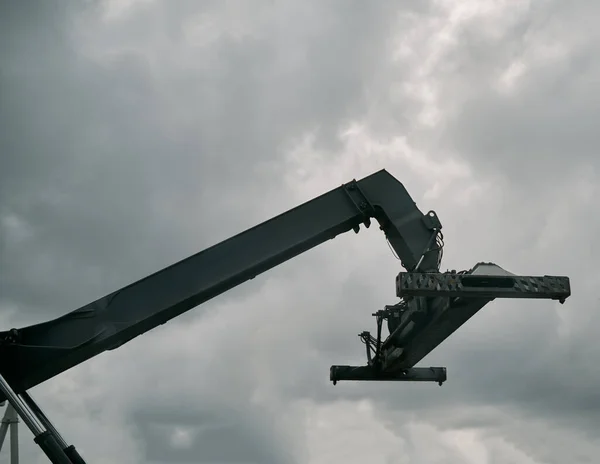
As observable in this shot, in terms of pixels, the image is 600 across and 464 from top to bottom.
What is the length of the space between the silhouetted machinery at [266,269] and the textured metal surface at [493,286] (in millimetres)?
15

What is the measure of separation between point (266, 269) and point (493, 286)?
362 cm

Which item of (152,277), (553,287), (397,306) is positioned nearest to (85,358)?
(152,277)

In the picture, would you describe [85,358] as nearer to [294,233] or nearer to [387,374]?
[294,233]

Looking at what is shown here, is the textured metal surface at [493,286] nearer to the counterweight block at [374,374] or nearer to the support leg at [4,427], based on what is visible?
the counterweight block at [374,374]

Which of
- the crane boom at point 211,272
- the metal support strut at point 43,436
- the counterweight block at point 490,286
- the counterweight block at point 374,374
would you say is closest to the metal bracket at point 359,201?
the crane boom at point 211,272

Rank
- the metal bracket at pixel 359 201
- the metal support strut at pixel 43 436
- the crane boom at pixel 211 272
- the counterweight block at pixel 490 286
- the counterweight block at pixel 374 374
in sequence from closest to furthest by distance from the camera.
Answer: the metal support strut at pixel 43 436 → the counterweight block at pixel 490 286 → the crane boom at pixel 211 272 → the metal bracket at pixel 359 201 → the counterweight block at pixel 374 374

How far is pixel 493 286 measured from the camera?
1124 cm

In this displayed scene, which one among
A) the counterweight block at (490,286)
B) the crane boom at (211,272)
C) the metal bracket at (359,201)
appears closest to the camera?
the counterweight block at (490,286)

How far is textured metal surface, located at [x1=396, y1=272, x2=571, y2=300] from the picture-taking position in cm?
1094

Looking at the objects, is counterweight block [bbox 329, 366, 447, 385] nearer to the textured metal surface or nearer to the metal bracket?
the metal bracket

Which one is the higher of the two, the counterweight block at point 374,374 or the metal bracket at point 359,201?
the metal bracket at point 359,201

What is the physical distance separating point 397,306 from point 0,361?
7.20m

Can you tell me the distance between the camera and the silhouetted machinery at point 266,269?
11.1 metres

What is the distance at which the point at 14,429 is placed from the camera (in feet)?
35.9
